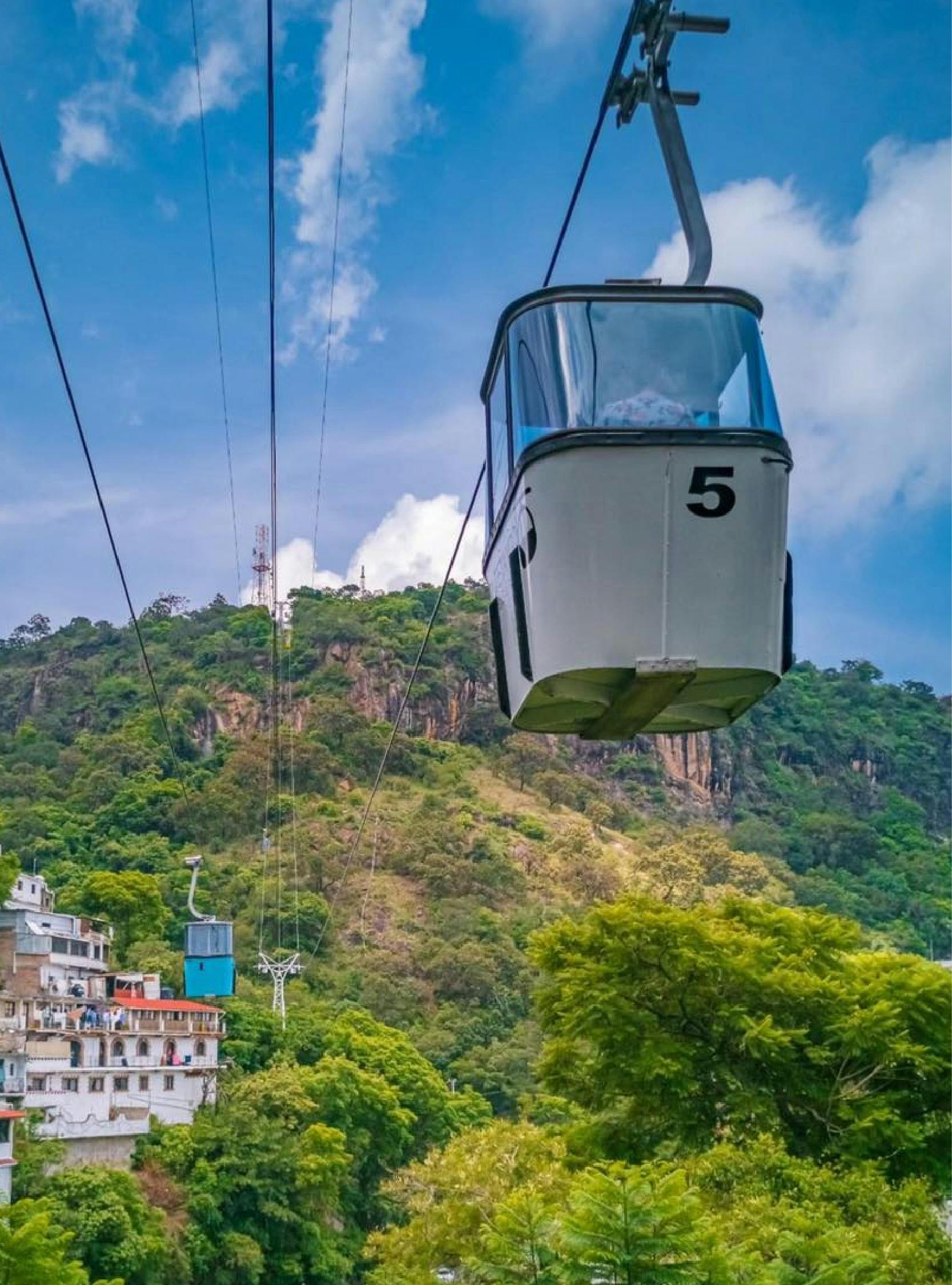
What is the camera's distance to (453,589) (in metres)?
97.7

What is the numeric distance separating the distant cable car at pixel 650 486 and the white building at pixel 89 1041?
24375mm

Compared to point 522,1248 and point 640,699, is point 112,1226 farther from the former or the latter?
point 640,699

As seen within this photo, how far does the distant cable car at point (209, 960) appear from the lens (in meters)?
21.0

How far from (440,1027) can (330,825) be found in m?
14.6

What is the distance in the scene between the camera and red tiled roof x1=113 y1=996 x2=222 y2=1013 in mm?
31031

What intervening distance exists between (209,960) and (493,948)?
1046 inches

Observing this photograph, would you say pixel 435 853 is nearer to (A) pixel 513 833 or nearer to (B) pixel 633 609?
(A) pixel 513 833

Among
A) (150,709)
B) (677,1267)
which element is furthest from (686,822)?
(677,1267)

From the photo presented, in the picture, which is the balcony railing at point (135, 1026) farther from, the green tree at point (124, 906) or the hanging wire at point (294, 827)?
the hanging wire at point (294, 827)

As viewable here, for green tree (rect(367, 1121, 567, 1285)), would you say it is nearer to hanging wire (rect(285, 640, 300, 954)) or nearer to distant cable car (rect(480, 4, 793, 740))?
distant cable car (rect(480, 4, 793, 740))

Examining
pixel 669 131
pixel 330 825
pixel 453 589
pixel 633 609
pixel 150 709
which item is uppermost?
pixel 453 589

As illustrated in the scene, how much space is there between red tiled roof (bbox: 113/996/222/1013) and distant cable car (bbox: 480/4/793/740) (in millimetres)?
28724

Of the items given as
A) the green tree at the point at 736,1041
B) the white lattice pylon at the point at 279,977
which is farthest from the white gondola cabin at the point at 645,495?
the white lattice pylon at the point at 279,977

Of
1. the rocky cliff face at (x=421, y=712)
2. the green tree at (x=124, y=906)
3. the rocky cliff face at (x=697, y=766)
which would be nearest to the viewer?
the green tree at (x=124, y=906)
